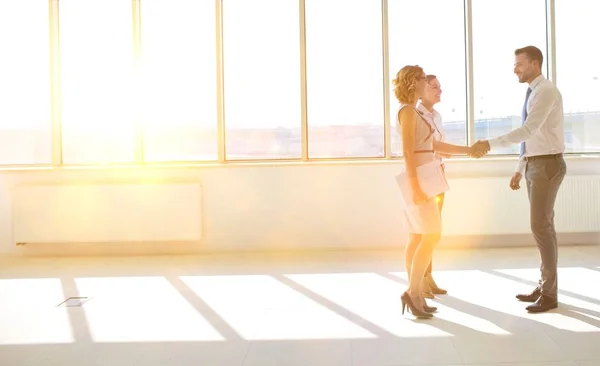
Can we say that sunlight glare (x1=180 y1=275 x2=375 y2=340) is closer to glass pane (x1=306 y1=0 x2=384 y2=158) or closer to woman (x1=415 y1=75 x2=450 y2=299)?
woman (x1=415 y1=75 x2=450 y2=299)

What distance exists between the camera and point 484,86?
6711 millimetres

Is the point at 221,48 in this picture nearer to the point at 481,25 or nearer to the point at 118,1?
the point at 118,1

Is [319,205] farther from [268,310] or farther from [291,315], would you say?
[291,315]

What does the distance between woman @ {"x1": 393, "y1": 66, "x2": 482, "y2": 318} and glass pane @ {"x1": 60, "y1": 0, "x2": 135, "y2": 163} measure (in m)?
3.87

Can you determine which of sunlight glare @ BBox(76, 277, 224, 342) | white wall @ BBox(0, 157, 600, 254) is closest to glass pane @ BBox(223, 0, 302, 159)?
white wall @ BBox(0, 157, 600, 254)

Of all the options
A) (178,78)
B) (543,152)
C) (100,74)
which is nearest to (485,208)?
(543,152)

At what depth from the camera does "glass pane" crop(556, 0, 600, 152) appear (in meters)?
6.66

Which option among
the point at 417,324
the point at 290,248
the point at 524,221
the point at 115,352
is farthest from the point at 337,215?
the point at 115,352

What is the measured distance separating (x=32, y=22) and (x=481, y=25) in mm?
4677

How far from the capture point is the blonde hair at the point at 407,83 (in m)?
3.68

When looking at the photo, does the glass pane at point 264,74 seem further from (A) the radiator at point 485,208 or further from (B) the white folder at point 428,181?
(B) the white folder at point 428,181

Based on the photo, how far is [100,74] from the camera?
6.79m

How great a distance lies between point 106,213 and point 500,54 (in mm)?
4327

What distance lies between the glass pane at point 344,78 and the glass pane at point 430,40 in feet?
0.54
